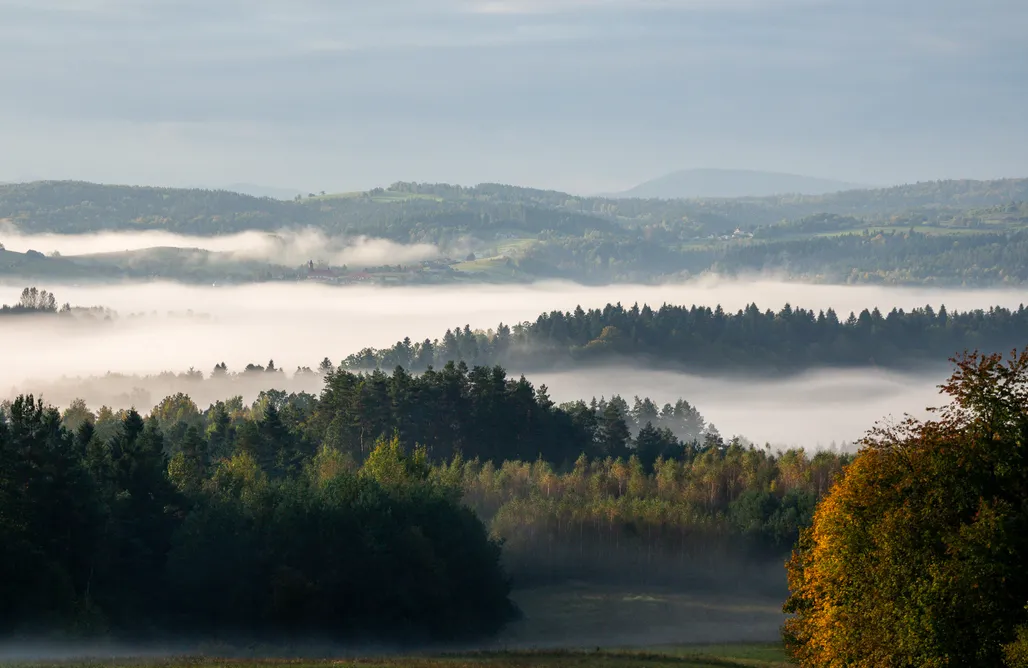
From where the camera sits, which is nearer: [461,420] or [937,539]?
[937,539]

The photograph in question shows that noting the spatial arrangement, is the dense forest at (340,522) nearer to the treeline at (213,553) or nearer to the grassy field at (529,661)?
the treeline at (213,553)

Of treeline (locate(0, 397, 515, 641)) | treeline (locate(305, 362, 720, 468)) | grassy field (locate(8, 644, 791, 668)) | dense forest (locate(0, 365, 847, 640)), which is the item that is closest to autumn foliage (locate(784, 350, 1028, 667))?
grassy field (locate(8, 644, 791, 668))

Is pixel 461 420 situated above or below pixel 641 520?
above

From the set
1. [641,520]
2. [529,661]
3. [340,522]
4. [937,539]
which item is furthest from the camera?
[641,520]

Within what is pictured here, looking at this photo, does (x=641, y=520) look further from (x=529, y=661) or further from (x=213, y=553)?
(x=529, y=661)

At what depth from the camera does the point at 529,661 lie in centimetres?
5766

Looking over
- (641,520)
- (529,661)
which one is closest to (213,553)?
(529,661)

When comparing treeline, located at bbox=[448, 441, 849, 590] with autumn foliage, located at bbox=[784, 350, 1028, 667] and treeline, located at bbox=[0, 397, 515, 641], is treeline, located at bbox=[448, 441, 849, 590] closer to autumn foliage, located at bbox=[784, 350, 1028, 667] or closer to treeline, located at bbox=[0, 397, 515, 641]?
treeline, located at bbox=[0, 397, 515, 641]

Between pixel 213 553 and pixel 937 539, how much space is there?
169ft

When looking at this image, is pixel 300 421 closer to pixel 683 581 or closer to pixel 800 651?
pixel 683 581

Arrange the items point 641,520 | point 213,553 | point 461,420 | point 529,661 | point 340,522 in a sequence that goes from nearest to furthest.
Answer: point 529,661 → point 213,553 → point 340,522 → point 641,520 → point 461,420

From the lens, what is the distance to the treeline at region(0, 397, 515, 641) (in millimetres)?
75250

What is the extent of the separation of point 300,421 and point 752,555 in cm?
5803

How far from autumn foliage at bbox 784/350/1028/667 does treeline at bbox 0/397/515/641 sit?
135 ft
